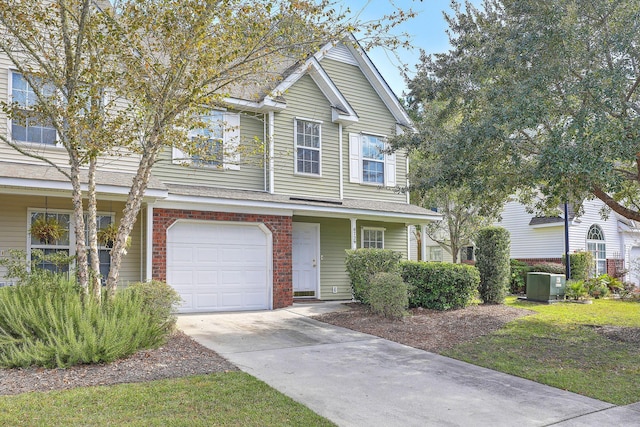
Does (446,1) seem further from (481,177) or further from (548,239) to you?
(548,239)

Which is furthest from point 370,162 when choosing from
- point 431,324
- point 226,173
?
point 431,324

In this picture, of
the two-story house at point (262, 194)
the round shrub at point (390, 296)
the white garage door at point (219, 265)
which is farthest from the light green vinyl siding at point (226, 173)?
the round shrub at point (390, 296)

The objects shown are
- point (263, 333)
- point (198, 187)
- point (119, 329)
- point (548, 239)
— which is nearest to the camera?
point (119, 329)

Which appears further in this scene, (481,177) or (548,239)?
(548,239)

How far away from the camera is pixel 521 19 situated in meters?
9.95

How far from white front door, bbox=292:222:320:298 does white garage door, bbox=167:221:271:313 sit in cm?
209

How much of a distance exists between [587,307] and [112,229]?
13.4 m

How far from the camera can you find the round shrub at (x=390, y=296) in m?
10.9

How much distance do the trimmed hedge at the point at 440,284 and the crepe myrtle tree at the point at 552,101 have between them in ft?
8.17

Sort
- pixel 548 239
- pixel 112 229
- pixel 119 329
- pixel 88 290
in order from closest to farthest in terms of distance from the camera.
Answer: pixel 119 329
pixel 88 290
pixel 112 229
pixel 548 239

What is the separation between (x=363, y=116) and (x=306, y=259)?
200 inches

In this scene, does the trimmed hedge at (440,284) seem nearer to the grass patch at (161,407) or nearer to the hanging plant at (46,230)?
the grass patch at (161,407)

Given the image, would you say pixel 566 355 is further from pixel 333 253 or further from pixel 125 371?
pixel 333 253

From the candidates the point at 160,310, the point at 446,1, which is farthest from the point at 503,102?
the point at 160,310
